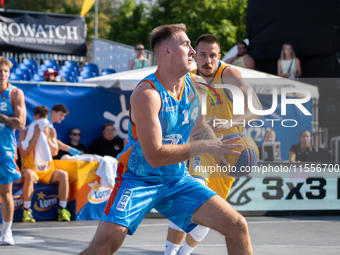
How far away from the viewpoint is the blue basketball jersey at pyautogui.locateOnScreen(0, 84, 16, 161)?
18.9 feet

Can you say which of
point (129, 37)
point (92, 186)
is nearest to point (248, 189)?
point (92, 186)

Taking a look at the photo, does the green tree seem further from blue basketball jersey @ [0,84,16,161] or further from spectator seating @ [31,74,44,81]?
blue basketball jersey @ [0,84,16,161]

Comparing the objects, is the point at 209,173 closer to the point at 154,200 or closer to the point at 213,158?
the point at 213,158

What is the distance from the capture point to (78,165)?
805 cm

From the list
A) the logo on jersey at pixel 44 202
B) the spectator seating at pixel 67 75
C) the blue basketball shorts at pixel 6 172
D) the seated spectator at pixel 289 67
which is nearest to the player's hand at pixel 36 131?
the logo on jersey at pixel 44 202

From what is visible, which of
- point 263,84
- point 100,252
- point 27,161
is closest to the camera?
point 100,252

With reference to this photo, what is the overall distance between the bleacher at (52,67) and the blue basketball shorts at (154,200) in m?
9.89

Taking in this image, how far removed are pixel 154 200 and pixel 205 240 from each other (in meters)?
3.16

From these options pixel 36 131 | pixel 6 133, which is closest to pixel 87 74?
pixel 36 131

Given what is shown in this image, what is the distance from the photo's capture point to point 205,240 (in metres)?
6.27

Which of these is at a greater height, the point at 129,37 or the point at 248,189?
the point at 129,37

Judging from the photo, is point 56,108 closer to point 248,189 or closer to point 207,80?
point 248,189

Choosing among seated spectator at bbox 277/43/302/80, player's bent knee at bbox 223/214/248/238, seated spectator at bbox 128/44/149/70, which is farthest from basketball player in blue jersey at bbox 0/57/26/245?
seated spectator at bbox 277/43/302/80

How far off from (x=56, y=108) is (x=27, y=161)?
114cm
